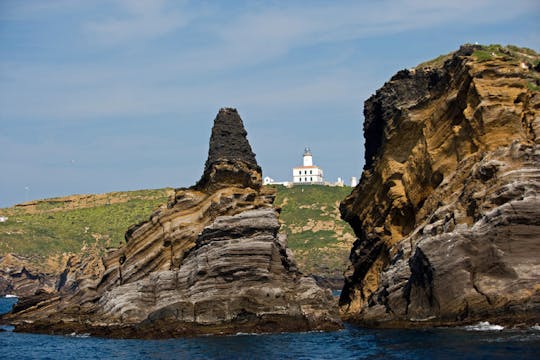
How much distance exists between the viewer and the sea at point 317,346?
5291cm

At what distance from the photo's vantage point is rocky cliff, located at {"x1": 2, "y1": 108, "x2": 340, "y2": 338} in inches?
2741

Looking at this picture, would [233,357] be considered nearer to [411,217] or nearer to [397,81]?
[411,217]

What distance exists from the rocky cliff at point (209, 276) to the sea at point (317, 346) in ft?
7.25

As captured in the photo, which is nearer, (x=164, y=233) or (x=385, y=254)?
(x=164, y=233)

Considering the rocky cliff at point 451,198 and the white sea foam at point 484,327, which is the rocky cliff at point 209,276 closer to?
the rocky cliff at point 451,198

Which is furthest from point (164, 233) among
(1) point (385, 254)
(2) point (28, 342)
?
(1) point (385, 254)

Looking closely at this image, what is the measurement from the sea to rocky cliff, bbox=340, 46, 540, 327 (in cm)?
258

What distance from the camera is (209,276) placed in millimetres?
70875

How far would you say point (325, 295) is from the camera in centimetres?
7288

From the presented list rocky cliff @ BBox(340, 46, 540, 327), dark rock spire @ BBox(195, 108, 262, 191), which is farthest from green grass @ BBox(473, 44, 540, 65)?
dark rock spire @ BBox(195, 108, 262, 191)

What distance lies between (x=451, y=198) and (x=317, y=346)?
56.8 feet

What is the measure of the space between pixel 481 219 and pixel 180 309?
22.3 metres

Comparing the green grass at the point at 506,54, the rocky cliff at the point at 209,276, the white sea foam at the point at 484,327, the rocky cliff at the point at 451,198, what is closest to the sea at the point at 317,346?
the white sea foam at the point at 484,327

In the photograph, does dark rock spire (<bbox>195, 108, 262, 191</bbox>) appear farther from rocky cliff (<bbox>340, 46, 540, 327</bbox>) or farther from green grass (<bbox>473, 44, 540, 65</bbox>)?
green grass (<bbox>473, 44, 540, 65</bbox>)
